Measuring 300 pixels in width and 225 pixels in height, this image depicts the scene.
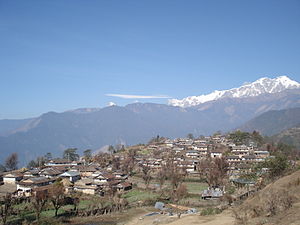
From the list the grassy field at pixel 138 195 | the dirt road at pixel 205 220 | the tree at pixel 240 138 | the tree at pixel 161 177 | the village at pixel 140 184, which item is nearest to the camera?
the dirt road at pixel 205 220

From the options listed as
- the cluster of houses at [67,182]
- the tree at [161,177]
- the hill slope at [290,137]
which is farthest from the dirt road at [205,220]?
the hill slope at [290,137]

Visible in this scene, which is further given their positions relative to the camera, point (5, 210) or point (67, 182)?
point (67, 182)

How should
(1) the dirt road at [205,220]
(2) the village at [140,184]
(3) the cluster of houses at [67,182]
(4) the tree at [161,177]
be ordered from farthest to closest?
(4) the tree at [161,177], (3) the cluster of houses at [67,182], (2) the village at [140,184], (1) the dirt road at [205,220]

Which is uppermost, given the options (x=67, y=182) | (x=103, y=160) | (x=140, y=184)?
(x=103, y=160)

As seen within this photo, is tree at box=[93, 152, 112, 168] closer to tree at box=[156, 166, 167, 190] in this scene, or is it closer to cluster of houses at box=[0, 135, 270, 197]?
cluster of houses at box=[0, 135, 270, 197]

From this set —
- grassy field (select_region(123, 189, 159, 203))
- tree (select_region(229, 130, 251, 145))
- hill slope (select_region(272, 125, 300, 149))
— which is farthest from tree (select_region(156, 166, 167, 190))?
hill slope (select_region(272, 125, 300, 149))

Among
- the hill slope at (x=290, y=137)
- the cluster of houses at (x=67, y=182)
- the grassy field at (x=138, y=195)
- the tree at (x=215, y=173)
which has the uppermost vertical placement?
the hill slope at (x=290, y=137)

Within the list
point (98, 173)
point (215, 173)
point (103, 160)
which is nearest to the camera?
point (215, 173)

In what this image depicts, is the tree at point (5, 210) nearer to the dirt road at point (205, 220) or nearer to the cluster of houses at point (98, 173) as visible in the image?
the cluster of houses at point (98, 173)

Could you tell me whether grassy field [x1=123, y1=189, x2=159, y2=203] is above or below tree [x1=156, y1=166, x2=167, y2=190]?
below

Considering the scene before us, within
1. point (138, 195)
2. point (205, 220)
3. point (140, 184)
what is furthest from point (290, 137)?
point (205, 220)

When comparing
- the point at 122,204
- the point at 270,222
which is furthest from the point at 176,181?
the point at 270,222

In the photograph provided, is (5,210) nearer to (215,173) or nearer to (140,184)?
(140,184)

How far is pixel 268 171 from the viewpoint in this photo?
37875 mm
